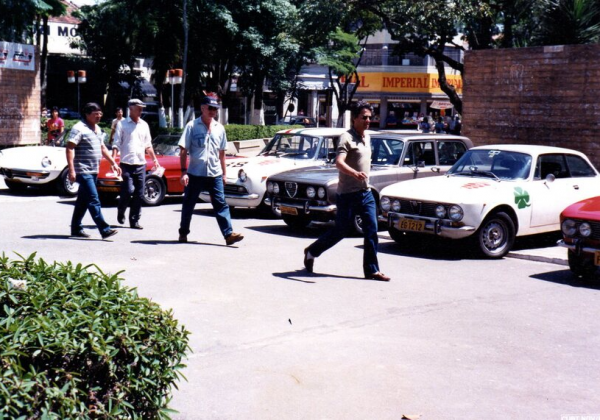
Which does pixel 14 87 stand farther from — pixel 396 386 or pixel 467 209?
pixel 396 386

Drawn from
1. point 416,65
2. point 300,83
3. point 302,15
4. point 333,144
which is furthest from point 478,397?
point 416,65

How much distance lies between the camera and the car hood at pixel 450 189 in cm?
1018

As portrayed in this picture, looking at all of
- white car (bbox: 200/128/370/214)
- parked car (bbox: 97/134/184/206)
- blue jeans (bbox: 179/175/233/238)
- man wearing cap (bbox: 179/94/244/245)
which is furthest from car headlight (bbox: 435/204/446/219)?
parked car (bbox: 97/134/184/206)

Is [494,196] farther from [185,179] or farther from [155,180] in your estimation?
[155,180]

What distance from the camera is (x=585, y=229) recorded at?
28.3ft

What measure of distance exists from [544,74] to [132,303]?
48.9 ft

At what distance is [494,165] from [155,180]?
6.65 meters

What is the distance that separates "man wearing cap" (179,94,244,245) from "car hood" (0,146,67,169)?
625 centimetres

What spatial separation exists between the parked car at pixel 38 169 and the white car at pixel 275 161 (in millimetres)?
3141

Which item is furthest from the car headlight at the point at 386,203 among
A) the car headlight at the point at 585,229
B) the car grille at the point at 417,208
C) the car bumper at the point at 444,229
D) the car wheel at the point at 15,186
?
the car wheel at the point at 15,186

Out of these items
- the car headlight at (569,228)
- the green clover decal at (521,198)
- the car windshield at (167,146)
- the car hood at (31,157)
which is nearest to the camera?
the car headlight at (569,228)

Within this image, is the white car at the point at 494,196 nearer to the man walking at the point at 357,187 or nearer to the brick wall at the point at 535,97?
the man walking at the point at 357,187

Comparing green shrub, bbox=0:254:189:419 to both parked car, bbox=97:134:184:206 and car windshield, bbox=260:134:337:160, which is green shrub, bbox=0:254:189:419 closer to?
car windshield, bbox=260:134:337:160

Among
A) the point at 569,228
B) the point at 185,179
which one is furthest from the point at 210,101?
the point at 569,228
